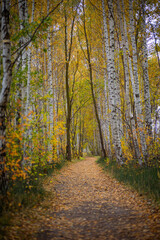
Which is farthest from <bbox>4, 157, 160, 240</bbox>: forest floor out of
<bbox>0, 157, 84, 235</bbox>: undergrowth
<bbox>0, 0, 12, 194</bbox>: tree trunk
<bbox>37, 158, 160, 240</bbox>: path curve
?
<bbox>0, 0, 12, 194</bbox>: tree trunk

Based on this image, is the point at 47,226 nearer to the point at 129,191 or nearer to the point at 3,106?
the point at 3,106

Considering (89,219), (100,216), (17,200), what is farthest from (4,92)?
(100,216)

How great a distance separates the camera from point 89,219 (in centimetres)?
358

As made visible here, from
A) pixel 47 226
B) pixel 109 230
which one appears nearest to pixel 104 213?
pixel 109 230

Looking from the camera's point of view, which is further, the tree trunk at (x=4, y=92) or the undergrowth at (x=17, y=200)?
the tree trunk at (x=4, y=92)

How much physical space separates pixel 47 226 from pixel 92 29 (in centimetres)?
1549

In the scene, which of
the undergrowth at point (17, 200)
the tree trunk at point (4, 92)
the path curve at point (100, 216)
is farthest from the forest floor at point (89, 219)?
the tree trunk at point (4, 92)

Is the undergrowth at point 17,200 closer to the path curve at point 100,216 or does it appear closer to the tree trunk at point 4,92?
the tree trunk at point 4,92

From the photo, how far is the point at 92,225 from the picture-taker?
3.25m

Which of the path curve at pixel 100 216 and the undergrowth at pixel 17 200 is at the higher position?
the undergrowth at pixel 17 200

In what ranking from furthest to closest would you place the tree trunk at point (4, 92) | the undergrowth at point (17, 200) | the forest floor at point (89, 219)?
the tree trunk at point (4, 92) → the undergrowth at point (17, 200) → the forest floor at point (89, 219)

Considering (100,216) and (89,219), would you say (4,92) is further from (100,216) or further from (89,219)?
(100,216)

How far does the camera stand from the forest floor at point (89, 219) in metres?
2.77

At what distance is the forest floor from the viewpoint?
2768mm
